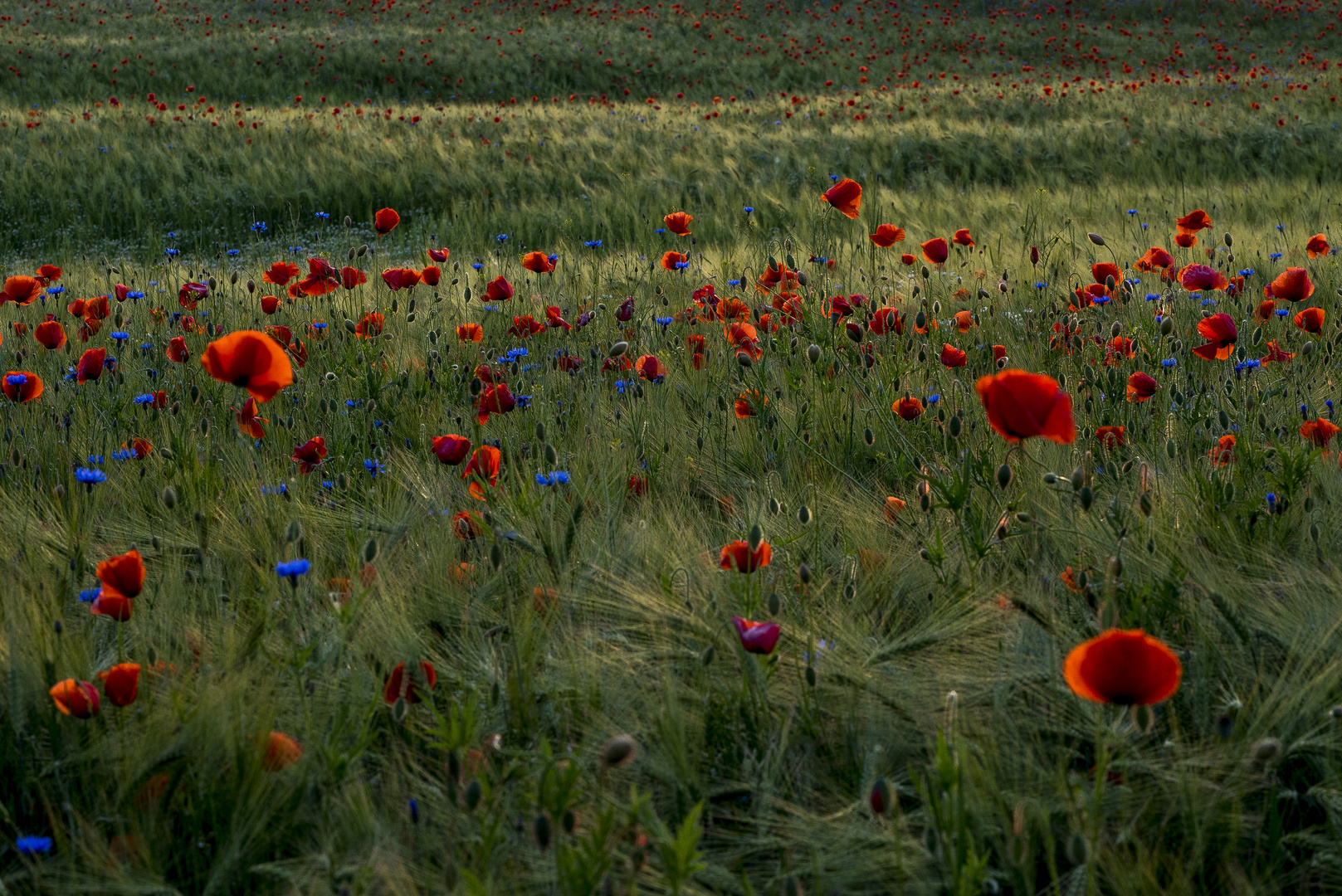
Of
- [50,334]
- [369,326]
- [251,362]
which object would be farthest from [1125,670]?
[50,334]

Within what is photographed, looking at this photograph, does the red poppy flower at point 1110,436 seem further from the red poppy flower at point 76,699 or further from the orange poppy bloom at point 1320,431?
the red poppy flower at point 76,699

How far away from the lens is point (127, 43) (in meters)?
16.2

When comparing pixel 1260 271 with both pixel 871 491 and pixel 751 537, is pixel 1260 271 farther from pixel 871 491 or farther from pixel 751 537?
pixel 751 537

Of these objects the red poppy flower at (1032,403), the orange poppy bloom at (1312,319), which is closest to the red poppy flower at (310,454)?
the red poppy flower at (1032,403)

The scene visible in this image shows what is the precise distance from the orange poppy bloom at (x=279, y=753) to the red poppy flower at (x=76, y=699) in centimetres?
20

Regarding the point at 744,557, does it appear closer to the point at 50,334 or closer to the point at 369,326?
the point at 369,326

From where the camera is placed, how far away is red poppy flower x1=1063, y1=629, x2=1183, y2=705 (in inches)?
29.6

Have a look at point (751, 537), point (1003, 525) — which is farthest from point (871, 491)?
point (751, 537)

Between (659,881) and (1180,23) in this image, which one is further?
(1180,23)

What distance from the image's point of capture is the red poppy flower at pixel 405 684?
1.11m

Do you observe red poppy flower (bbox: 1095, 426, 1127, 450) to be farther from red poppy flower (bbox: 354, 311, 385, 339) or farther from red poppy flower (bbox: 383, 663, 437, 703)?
red poppy flower (bbox: 354, 311, 385, 339)

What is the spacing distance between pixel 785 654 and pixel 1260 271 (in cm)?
393

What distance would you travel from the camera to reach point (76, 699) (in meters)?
1.02

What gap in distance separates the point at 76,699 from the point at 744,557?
0.80m
